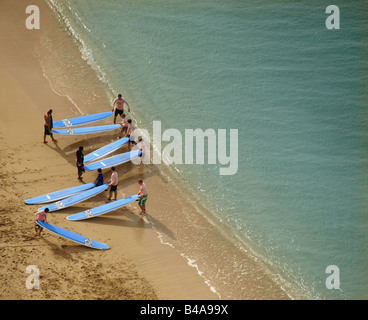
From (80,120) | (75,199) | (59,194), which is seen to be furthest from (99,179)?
(80,120)

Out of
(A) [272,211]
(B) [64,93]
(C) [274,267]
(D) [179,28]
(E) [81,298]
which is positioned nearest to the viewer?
(E) [81,298]

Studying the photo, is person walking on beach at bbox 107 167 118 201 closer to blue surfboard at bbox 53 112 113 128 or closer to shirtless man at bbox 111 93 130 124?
blue surfboard at bbox 53 112 113 128

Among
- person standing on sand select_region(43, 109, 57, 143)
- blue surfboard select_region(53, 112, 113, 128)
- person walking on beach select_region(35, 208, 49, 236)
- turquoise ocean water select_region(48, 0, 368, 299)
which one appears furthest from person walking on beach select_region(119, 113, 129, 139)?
person walking on beach select_region(35, 208, 49, 236)

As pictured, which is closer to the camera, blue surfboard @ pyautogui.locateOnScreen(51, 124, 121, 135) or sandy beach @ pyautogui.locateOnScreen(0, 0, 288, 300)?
sandy beach @ pyautogui.locateOnScreen(0, 0, 288, 300)

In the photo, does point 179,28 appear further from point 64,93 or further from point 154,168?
point 154,168

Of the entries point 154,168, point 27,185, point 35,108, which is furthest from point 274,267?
point 35,108
